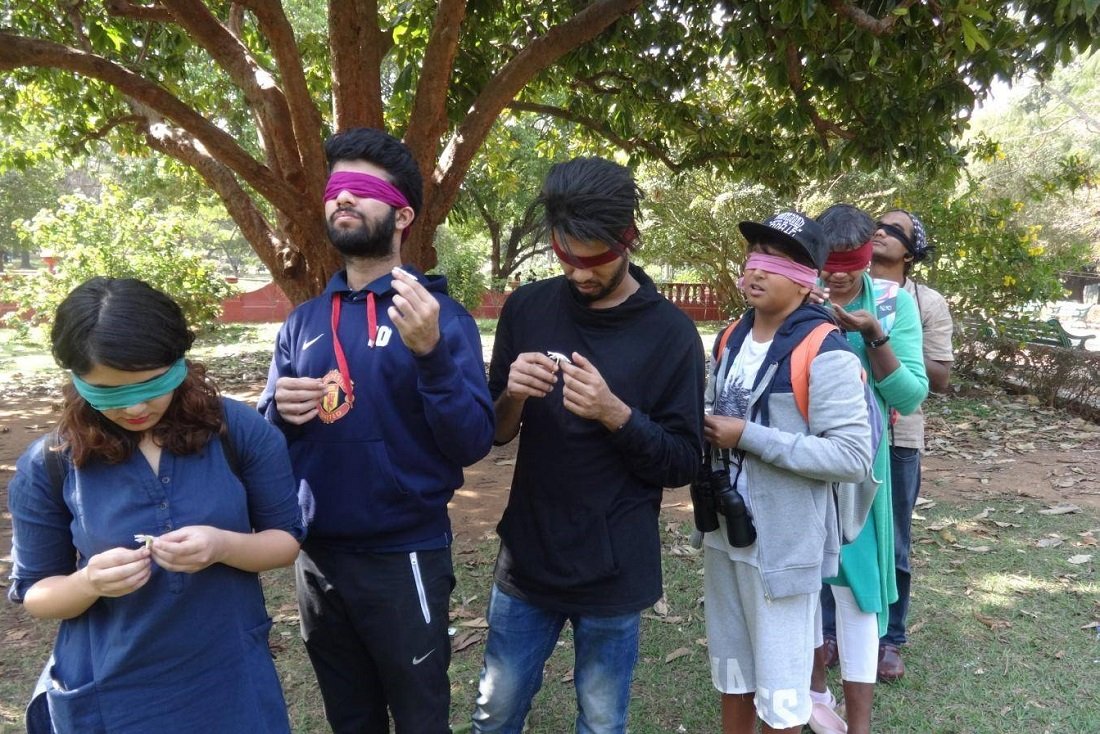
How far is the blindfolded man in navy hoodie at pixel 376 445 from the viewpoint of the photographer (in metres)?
1.98

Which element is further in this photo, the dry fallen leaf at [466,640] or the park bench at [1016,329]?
the park bench at [1016,329]

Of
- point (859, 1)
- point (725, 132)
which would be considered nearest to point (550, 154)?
point (725, 132)

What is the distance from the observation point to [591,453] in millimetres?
2137

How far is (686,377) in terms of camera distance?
2131 mm

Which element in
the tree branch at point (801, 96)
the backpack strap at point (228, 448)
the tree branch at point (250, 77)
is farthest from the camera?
the tree branch at point (801, 96)

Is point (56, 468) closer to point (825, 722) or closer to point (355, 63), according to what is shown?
point (825, 722)

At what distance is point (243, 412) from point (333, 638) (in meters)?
0.72

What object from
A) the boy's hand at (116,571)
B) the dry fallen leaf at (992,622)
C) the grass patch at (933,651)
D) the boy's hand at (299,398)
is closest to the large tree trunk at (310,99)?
the grass patch at (933,651)

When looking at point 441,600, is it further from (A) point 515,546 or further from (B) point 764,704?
(B) point 764,704

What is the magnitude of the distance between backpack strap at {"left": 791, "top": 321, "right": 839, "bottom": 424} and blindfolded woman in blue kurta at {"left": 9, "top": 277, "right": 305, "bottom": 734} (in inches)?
58.9

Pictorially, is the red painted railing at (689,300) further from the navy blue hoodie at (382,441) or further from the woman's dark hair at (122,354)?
the woman's dark hair at (122,354)

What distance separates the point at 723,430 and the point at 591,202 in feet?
2.61

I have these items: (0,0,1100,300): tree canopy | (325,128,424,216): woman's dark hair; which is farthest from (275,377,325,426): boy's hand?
(0,0,1100,300): tree canopy

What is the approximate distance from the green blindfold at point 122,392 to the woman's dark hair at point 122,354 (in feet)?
0.11
